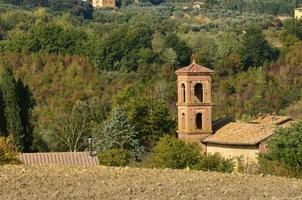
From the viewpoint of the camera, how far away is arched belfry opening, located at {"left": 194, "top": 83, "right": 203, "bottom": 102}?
3242 centimetres

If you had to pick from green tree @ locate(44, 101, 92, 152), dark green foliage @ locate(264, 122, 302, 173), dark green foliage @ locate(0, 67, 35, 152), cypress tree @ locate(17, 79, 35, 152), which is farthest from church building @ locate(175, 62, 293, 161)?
dark green foliage @ locate(264, 122, 302, 173)

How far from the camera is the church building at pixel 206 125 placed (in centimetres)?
2868

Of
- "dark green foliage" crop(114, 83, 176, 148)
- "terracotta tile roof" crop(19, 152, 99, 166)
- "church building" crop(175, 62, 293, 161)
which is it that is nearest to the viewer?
"terracotta tile roof" crop(19, 152, 99, 166)

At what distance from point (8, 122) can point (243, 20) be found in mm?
44993

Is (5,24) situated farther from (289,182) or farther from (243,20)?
(289,182)

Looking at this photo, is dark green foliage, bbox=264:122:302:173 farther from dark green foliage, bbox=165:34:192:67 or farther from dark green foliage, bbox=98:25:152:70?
dark green foliage, bbox=165:34:192:67

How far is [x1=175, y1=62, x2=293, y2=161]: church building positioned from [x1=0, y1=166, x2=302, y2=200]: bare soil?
15636 mm

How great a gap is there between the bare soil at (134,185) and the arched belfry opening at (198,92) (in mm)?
19244

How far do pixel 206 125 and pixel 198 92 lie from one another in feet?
5.85

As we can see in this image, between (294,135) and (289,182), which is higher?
(289,182)

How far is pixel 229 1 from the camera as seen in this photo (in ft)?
289

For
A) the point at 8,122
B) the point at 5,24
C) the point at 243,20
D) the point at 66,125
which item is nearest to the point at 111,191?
the point at 8,122

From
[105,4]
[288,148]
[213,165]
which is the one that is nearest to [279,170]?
[288,148]

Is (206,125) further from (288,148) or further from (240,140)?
(288,148)
